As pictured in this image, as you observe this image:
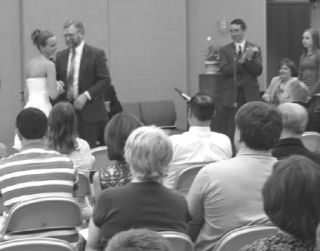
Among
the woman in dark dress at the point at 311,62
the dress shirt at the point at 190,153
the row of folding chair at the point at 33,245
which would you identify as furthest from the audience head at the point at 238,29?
the row of folding chair at the point at 33,245

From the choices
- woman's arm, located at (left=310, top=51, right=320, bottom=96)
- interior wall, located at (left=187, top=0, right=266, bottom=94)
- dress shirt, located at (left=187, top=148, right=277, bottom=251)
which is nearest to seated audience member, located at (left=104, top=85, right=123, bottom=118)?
interior wall, located at (left=187, top=0, right=266, bottom=94)

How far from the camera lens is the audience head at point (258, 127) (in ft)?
12.3

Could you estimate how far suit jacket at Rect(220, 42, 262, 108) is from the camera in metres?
9.33

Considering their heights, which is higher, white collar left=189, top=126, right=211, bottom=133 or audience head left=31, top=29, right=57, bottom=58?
audience head left=31, top=29, right=57, bottom=58

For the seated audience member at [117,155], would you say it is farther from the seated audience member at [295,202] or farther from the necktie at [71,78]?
the necktie at [71,78]

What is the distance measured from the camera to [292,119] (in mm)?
4652

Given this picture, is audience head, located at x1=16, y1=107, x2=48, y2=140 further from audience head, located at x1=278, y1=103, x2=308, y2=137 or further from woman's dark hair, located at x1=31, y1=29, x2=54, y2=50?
woman's dark hair, located at x1=31, y1=29, x2=54, y2=50

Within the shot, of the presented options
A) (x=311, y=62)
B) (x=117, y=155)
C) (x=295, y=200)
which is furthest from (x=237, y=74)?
(x=295, y=200)

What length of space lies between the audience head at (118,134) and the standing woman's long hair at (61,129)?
0.90 metres

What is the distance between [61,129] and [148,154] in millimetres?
1765

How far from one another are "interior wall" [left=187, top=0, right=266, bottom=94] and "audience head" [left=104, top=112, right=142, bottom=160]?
23.9 ft

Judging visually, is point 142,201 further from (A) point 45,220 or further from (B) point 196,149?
(B) point 196,149

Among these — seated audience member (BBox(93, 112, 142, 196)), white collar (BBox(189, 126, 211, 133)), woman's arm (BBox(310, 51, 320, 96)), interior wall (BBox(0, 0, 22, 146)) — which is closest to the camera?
seated audience member (BBox(93, 112, 142, 196))

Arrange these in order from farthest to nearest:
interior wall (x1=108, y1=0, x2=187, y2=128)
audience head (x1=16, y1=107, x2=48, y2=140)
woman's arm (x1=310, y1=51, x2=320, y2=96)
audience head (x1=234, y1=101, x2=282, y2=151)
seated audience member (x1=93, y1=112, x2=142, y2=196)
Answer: interior wall (x1=108, y1=0, x2=187, y2=128), woman's arm (x1=310, y1=51, x2=320, y2=96), audience head (x1=16, y1=107, x2=48, y2=140), seated audience member (x1=93, y1=112, x2=142, y2=196), audience head (x1=234, y1=101, x2=282, y2=151)
